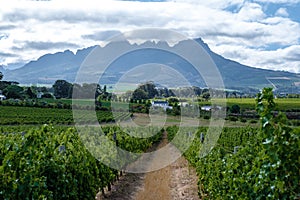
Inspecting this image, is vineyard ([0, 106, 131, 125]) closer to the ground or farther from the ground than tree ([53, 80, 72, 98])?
closer to the ground

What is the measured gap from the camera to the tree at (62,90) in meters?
82.6

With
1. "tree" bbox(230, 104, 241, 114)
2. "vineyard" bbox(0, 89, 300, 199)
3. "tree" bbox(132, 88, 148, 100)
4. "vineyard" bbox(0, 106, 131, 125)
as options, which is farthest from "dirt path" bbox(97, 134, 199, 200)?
"tree" bbox(230, 104, 241, 114)

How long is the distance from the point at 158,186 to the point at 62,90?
2906 inches

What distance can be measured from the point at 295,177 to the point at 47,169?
11.9 feet

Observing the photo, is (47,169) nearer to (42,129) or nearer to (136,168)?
(42,129)

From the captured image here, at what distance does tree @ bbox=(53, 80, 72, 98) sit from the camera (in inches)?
3250

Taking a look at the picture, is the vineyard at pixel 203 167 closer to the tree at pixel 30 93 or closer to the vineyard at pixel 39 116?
the vineyard at pixel 39 116

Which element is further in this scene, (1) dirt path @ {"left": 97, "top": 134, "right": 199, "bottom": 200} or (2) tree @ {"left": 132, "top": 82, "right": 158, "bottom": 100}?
(2) tree @ {"left": 132, "top": 82, "right": 158, "bottom": 100}

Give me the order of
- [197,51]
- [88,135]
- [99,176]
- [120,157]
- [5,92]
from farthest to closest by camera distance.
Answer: [5,92], [197,51], [120,157], [88,135], [99,176]

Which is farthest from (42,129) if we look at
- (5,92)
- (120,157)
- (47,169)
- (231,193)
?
(5,92)

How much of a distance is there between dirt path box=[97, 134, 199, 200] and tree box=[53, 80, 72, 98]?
67.4 m

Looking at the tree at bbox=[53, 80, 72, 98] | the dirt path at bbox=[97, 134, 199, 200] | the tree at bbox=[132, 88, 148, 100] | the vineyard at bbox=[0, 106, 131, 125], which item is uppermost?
the tree at bbox=[53, 80, 72, 98]

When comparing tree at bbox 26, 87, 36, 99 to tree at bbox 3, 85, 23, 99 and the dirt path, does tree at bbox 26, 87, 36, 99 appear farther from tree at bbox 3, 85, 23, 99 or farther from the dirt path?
the dirt path

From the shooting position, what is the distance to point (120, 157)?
588 inches
